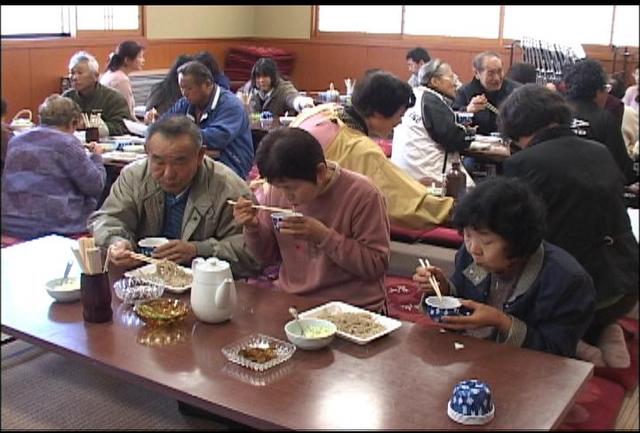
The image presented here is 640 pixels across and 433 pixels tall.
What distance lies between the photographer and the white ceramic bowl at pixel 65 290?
1632 mm

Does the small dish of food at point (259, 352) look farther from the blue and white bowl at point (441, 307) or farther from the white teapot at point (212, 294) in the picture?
the blue and white bowl at point (441, 307)

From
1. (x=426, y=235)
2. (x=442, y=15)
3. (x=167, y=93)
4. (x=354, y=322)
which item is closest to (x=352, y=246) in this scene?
(x=354, y=322)

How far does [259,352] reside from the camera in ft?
4.60

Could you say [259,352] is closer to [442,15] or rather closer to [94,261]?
[94,261]

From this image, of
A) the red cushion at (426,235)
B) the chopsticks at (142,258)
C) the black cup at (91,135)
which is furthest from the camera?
the black cup at (91,135)

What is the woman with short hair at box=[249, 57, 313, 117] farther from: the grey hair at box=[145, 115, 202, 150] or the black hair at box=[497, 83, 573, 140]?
the grey hair at box=[145, 115, 202, 150]

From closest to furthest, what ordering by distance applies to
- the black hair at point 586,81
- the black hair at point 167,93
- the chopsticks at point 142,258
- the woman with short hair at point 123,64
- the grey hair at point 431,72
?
the chopsticks at point 142,258
the black hair at point 586,81
the grey hair at point 431,72
the black hair at point 167,93
the woman with short hair at point 123,64

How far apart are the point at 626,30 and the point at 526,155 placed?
4.07ft

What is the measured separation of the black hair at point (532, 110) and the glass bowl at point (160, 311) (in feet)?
4.00

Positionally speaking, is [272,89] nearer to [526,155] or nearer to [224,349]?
[526,155]

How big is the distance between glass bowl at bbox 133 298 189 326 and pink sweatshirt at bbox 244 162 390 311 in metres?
0.45

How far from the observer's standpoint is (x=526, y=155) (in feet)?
6.37

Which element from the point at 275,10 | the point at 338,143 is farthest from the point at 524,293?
the point at 338,143

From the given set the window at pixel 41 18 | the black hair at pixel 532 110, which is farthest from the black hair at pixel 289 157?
the window at pixel 41 18
